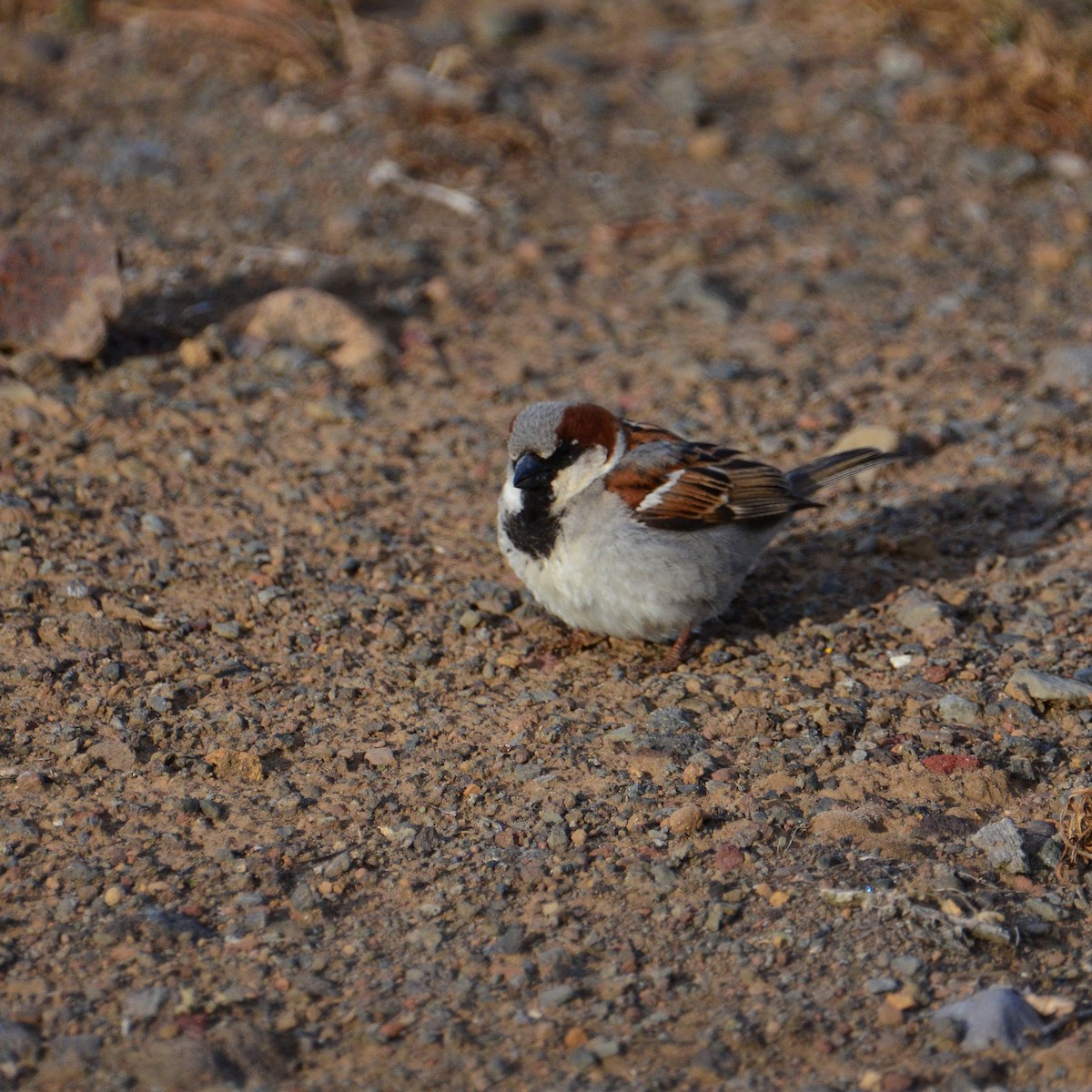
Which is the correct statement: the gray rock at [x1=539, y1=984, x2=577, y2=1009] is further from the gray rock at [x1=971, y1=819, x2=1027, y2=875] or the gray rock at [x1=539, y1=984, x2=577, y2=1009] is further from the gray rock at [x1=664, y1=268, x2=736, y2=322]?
the gray rock at [x1=664, y1=268, x2=736, y2=322]

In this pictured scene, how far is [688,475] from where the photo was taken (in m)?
4.70

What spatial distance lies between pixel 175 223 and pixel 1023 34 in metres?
4.93

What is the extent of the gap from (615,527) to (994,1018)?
6.32 feet

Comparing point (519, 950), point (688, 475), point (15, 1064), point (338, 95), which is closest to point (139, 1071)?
point (15, 1064)

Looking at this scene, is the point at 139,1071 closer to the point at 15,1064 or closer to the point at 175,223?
the point at 15,1064

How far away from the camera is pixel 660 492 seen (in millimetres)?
4586

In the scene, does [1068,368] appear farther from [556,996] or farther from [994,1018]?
[556,996]

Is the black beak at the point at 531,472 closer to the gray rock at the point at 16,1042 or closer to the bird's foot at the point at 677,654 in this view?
the bird's foot at the point at 677,654

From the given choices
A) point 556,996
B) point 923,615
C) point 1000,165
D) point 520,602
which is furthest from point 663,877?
point 1000,165

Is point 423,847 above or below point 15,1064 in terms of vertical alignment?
below

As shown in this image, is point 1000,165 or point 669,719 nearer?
point 669,719

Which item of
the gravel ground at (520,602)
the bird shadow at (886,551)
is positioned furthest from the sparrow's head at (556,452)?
the bird shadow at (886,551)

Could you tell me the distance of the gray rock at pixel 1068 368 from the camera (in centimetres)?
620

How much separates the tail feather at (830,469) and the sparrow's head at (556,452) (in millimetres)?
832
